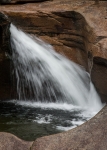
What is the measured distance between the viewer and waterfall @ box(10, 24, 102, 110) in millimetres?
9194

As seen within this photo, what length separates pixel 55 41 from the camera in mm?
10328

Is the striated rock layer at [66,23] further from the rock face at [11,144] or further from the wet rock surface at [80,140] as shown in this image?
the rock face at [11,144]

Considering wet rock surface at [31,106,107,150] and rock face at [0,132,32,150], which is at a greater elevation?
rock face at [0,132,32,150]

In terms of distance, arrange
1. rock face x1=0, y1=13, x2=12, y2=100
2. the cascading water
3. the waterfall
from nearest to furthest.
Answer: the cascading water < rock face x1=0, y1=13, x2=12, y2=100 < the waterfall

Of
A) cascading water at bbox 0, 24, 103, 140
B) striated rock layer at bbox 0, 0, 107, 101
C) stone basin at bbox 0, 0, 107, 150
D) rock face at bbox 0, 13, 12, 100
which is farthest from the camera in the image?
striated rock layer at bbox 0, 0, 107, 101

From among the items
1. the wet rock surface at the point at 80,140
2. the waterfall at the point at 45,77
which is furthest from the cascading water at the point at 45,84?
the wet rock surface at the point at 80,140

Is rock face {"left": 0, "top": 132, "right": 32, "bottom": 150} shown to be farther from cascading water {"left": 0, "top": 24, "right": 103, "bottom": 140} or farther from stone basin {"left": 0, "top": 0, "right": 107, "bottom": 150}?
stone basin {"left": 0, "top": 0, "right": 107, "bottom": 150}

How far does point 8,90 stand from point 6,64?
2.79 ft

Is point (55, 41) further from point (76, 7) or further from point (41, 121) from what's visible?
point (41, 121)

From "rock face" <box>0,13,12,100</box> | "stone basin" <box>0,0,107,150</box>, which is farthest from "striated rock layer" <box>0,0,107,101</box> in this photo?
"rock face" <box>0,13,12,100</box>

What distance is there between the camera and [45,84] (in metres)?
9.36

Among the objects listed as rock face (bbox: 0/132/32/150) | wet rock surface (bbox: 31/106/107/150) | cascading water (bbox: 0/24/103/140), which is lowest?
cascading water (bbox: 0/24/103/140)

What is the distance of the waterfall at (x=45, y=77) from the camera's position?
919 cm

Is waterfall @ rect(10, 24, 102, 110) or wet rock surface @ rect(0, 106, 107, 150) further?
waterfall @ rect(10, 24, 102, 110)
